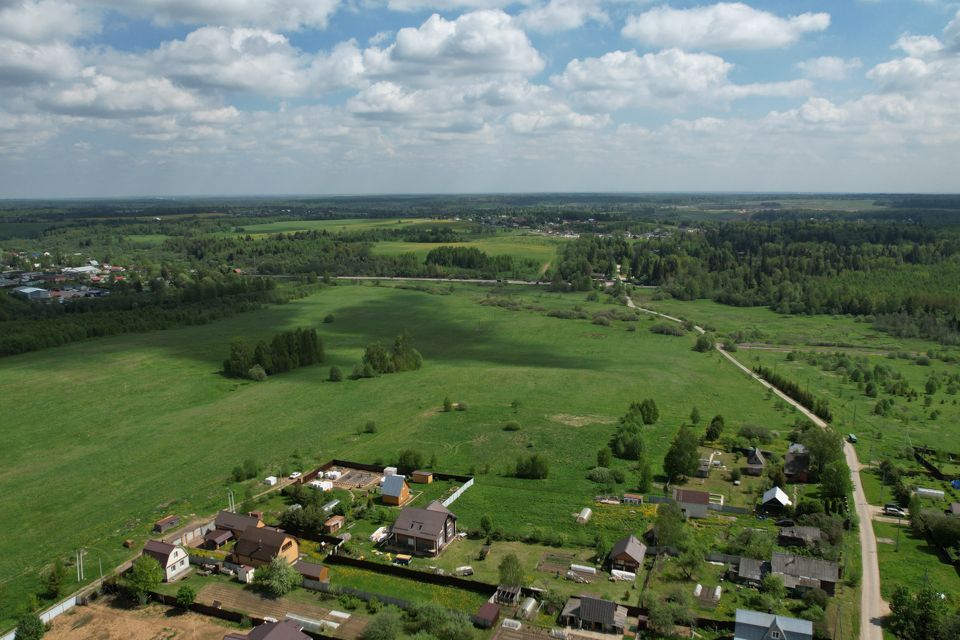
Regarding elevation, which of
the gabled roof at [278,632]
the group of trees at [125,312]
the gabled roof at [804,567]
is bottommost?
the gabled roof at [804,567]

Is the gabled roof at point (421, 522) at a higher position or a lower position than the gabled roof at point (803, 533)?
higher

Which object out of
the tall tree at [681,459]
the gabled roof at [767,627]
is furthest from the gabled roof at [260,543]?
the tall tree at [681,459]

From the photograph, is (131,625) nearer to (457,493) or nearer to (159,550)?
(159,550)

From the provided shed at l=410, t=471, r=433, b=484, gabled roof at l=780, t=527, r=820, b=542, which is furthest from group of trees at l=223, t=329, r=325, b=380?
gabled roof at l=780, t=527, r=820, b=542

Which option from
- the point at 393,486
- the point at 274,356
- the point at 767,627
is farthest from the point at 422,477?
the point at 274,356

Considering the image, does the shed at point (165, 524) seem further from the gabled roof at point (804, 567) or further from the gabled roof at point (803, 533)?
the gabled roof at point (803, 533)
